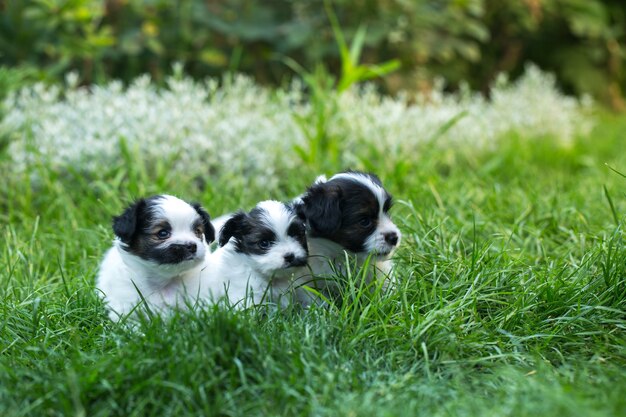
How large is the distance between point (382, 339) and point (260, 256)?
79 cm

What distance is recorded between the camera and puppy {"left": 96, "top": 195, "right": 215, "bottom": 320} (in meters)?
3.79

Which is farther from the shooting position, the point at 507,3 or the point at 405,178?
the point at 507,3

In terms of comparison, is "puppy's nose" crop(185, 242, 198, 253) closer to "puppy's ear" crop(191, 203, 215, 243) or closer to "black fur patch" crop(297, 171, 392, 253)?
"puppy's ear" crop(191, 203, 215, 243)

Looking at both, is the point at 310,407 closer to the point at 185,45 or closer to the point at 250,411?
the point at 250,411

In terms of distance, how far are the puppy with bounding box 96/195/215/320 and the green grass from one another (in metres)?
0.17

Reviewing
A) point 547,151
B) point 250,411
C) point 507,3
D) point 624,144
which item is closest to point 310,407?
point 250,411

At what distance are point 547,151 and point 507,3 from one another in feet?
12.6

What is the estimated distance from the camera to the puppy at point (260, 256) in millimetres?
3801

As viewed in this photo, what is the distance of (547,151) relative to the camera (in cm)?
857

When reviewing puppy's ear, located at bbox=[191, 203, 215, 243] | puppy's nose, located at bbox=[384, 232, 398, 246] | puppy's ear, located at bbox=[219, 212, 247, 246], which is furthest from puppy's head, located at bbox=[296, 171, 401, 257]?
puppy's ear, located at bbox=[191, 203, 215, 243]

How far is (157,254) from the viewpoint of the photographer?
149 inches

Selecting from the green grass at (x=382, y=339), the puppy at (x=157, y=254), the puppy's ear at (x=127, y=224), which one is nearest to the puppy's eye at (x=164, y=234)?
the puppy at (x=157, y=254)

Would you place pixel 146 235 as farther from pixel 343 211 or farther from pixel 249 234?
pixel 343 211

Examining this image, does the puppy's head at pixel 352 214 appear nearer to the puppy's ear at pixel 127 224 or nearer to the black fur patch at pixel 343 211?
the black fur patch at pixel 343 211
